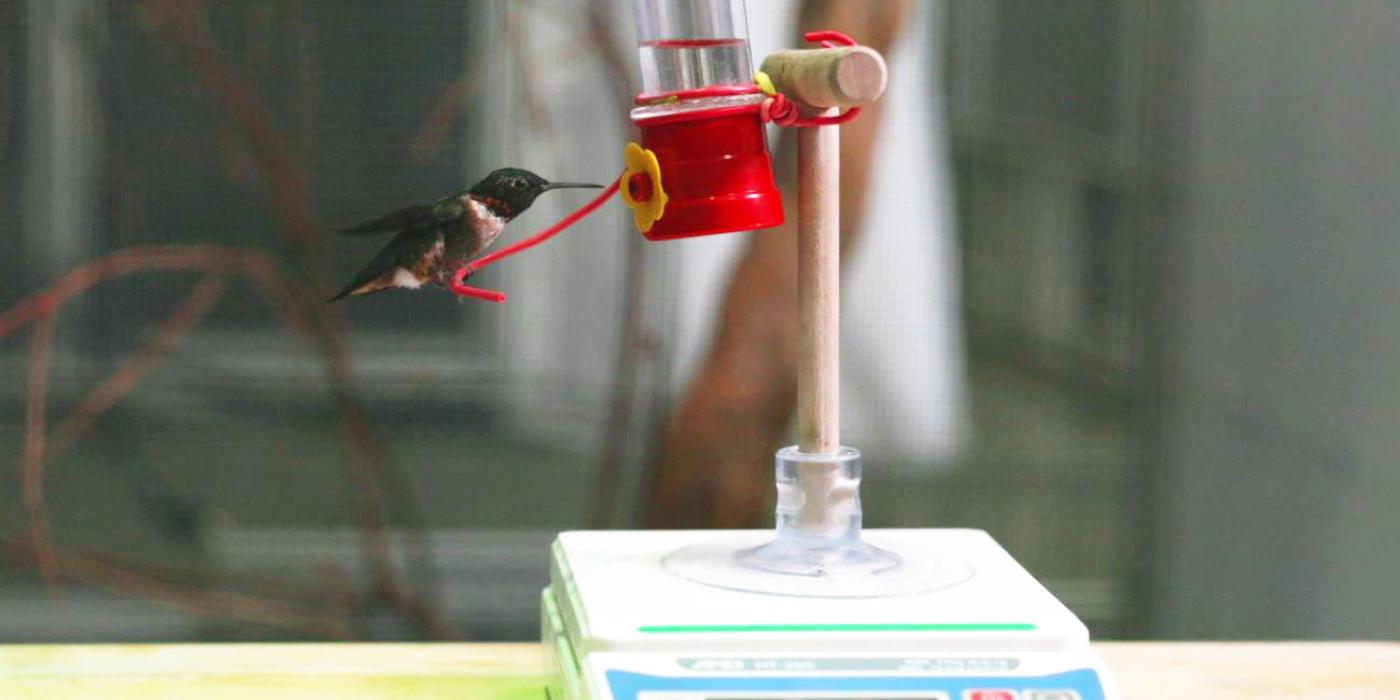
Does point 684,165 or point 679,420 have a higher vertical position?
point 684,165

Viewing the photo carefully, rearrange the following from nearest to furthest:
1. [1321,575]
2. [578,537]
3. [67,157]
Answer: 1. [578,537]
2. [67,157]
3. [1321,575]

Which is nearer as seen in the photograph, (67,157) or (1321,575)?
(67,157)

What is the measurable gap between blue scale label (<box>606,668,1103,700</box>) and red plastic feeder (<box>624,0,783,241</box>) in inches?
10.0

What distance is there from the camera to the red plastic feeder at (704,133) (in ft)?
2.85

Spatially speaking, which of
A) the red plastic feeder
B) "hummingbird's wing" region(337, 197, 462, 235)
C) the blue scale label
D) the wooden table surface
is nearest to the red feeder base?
the red plastic feeder

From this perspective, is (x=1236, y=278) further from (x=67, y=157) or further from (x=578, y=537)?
(x=67, y=157)

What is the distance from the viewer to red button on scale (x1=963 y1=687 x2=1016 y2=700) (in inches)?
30.3

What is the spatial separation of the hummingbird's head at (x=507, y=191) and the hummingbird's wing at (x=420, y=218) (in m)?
0.01

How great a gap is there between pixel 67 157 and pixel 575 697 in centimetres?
64

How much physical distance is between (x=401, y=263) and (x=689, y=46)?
0.71 feet

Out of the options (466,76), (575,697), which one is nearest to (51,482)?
(466,76)

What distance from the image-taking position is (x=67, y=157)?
116cm

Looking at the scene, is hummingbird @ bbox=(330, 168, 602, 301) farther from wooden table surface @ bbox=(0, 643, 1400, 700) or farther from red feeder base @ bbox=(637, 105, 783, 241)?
wooden table surface @ bbox=(0, 643, 1400, 700)

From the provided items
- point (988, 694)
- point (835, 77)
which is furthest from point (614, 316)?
point (988, 694)
